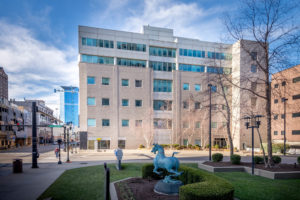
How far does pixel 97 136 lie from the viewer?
37.8 m

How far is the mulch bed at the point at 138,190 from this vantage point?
8.06 metres

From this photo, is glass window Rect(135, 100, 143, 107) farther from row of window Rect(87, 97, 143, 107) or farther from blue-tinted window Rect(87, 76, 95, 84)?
blue-tinted window Rect(87, 76, 95, 84)

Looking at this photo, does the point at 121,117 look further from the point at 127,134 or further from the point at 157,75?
the point at 157,75

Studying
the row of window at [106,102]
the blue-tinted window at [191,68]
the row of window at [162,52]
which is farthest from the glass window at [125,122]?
the blue-tinted window at [191,68]

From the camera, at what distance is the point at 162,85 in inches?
1695

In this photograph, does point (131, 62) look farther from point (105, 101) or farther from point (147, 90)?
point (105, 101)

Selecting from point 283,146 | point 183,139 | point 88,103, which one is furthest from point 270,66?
point 88,103

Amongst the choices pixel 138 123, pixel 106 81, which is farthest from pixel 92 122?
pixel 138 123

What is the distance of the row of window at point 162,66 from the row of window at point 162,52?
6.72 feet

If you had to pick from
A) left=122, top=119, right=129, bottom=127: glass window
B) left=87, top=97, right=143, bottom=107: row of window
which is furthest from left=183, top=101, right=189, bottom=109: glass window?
left=122, top=119, right=129, bottom=127: glass window

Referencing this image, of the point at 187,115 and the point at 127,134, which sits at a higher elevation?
the point at 187,115

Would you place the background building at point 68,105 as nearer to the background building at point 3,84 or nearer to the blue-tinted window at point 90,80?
the blue-tinted window at point 90,80

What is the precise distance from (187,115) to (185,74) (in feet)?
32.6

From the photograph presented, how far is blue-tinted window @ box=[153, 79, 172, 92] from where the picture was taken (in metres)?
42.5
